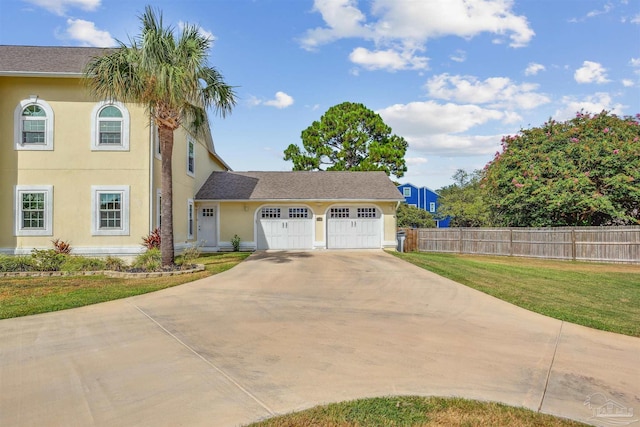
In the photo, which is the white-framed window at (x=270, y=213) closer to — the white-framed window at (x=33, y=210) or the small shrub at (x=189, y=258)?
the small shrub at (x=189, y=258)

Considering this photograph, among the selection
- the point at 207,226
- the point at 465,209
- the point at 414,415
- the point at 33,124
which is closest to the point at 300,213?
the point at 207,226

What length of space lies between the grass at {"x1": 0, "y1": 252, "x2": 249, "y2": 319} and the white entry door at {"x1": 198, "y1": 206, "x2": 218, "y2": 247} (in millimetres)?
7773

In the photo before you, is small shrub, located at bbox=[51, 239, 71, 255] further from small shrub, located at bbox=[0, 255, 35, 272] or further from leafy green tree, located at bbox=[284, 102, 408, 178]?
leafy green tree, located at bbox=[284, 102, 408, 178]

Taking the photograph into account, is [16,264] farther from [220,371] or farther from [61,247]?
[220,371]

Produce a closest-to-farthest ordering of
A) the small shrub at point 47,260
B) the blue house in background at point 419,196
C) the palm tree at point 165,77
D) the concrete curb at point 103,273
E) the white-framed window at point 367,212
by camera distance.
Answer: the palm tree at point 165,77, the concrete curb at point 103,273, the small shrub at point 47,260, the white-framed window at point 367,212, the blue house in background at point 419,196

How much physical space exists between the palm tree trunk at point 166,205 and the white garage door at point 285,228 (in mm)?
8123

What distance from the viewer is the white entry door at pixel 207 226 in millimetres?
19344

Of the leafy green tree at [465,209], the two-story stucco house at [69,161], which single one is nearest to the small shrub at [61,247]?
the two-story stucco house at [69,161]

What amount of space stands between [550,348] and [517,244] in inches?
663

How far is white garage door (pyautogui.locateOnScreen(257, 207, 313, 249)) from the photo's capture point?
19641 mm

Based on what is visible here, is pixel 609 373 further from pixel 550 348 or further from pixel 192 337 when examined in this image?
pixel 192 337

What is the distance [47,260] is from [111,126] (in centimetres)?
527

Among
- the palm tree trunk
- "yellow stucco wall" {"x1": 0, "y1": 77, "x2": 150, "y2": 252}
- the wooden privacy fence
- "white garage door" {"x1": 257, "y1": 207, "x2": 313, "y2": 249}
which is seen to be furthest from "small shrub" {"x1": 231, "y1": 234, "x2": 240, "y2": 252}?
the wooden privacy fence

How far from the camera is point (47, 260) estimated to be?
12.1m
